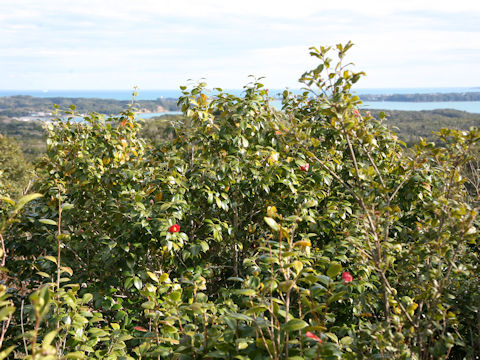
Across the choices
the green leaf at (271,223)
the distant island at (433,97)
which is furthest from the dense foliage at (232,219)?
the distant island at (433,97)

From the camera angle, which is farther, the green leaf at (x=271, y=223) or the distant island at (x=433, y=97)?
the distant island at (x=433, y=97)

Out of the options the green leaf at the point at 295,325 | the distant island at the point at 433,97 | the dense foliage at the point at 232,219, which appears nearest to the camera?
the green leaf at the point at 295,325

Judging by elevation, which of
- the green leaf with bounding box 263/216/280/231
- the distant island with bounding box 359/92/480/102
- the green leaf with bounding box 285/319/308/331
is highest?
the distant island with bounding box 359/92/480/102

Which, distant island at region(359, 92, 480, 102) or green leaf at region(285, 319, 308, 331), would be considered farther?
distant island at region(359, 92, 480, 102)

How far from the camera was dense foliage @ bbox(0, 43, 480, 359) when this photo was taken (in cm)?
220

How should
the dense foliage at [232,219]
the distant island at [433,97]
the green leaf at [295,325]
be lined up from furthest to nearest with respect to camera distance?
1. the distant island at [433,97]
2. the dense foliage at [232,219]
3. the green leaf at [295,325]

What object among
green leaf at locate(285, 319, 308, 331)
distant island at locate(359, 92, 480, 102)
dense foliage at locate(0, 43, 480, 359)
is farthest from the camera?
distant island at locate(359, 92, 480, 102)

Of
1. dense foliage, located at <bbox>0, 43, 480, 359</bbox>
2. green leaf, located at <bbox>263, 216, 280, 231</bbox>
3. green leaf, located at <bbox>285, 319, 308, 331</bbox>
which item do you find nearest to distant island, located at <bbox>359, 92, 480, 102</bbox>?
dense foliage, located at <bbox>0, 43, 480, 359</bbox>

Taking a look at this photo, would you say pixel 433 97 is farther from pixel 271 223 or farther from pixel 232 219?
pixel 271 223

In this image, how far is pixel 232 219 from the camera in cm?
375

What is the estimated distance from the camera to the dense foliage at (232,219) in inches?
86.7

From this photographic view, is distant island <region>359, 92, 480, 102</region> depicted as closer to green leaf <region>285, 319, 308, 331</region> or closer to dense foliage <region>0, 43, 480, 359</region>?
dense foliage <region>0, 43, 480, 359</region>

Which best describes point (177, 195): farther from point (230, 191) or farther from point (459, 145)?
point (459, 145)

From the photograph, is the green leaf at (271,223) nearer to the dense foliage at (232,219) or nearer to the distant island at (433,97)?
the dense foliage at (232,219)
